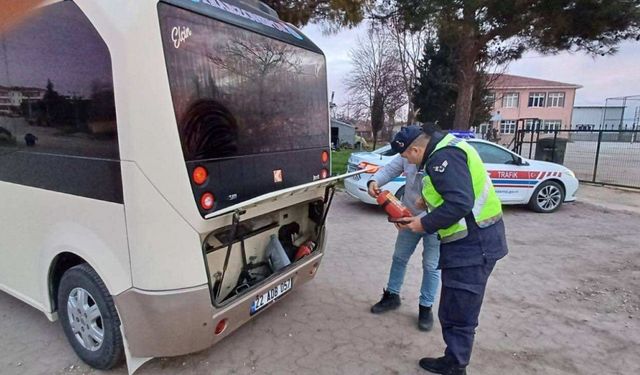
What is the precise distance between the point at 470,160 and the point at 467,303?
0.91 m

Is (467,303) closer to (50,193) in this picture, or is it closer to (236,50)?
(236,50)

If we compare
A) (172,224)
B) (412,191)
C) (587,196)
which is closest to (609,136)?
(587,196)

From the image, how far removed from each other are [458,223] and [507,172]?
5.69 meters

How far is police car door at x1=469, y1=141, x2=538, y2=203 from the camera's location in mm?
7160

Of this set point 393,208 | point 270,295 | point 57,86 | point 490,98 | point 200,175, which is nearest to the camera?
point 200,175

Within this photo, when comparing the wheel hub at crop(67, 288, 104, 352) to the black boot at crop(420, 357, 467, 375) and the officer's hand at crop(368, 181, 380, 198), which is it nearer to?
the officer's hand at crop(368, 181, 380, 198)

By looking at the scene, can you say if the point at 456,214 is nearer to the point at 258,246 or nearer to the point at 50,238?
the point at 258,246

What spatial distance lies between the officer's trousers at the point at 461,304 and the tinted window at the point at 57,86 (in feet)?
7.06

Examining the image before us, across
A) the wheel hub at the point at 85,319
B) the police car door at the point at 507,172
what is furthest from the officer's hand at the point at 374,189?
the police car door at the point at 507,172

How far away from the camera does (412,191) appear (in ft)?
10.5

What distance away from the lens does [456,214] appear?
217 cm

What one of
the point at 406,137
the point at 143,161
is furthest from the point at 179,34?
the point at 406,137

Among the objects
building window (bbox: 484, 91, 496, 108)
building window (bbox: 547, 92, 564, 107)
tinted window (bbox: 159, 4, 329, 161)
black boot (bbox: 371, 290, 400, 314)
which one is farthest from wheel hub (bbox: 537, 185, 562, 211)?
building window (bbox: 547, 92, 564, 107)

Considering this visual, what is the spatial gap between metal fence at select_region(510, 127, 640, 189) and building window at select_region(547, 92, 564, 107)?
37.2 m
